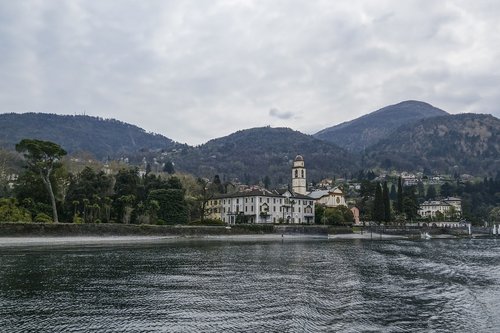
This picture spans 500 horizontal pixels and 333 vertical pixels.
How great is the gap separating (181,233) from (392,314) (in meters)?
63.8

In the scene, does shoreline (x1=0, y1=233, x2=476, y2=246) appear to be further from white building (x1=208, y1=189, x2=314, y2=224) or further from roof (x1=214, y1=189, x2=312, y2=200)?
roof (x1=214, y1=189, x2=312, y2=200)

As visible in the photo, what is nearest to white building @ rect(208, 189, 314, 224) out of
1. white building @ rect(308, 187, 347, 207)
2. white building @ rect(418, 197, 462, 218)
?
white building @ rect(308, 187, 347, 207)

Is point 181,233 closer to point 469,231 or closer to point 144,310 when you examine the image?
point 144,310

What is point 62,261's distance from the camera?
124 feet

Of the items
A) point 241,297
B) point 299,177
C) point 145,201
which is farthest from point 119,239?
point 299,177

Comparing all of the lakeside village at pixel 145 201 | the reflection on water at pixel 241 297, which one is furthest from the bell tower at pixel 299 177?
the reflection on water at pixel 241 297

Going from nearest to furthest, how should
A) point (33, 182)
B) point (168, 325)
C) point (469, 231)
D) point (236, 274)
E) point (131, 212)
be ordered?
point (168, 325), point (236, 274), point (33, 182), point (131, 212), point (469, 231)

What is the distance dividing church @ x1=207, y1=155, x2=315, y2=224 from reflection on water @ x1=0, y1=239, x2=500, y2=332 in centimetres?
7268

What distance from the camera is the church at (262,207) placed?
11056 cm

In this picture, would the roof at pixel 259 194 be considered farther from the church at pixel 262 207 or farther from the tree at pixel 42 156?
the tree at pixel 42 156

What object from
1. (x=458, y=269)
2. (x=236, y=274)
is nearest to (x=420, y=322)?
(x=236, y=274)

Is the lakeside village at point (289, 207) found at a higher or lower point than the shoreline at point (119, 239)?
higher

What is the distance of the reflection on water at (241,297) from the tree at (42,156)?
36.4m

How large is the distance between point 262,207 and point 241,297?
88.5 m
